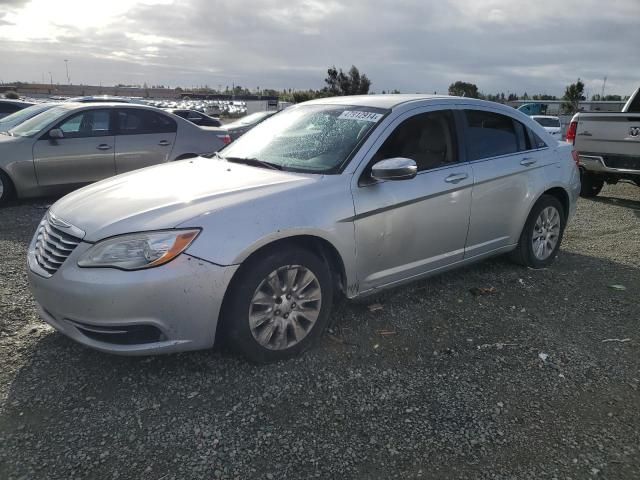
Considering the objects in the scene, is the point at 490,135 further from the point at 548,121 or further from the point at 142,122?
the point at 548,121

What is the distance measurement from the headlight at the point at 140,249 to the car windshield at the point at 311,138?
3.69 feet

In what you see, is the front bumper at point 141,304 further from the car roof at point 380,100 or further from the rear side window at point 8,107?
the rear side window at point 8,107

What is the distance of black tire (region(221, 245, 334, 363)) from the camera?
302 centimetres

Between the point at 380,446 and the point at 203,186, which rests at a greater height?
the point at 203,186

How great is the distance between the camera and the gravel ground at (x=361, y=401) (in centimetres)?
248

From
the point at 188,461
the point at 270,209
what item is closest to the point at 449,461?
the point at 188,461

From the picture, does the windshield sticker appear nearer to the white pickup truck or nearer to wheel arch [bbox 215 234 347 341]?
wheel arch [bbox 215 234 347 341]

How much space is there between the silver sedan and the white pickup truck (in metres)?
6.50

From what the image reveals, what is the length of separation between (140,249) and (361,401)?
1508mm

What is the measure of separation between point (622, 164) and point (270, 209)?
7.68m

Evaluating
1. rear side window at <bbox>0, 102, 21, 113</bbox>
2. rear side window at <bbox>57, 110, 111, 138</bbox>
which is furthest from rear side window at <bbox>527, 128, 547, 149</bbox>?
rear side window at <bbox>0, 102, 21, 113</bbox>

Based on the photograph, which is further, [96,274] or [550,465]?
[96,274]

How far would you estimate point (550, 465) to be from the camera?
250 cm

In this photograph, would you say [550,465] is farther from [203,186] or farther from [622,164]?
[622,164]
